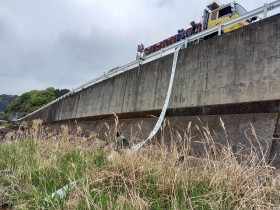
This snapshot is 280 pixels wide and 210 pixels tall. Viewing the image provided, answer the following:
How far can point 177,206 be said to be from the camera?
2.61m

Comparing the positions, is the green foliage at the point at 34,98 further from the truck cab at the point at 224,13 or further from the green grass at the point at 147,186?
the green grass at the point at 147,186

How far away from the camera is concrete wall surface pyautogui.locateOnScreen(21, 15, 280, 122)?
18.6 feet

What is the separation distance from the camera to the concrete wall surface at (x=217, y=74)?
5.68 metres

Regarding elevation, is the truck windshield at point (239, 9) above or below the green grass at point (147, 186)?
above

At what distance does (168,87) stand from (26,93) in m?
83.2

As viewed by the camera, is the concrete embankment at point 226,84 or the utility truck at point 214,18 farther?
the utility truck at point 214,18

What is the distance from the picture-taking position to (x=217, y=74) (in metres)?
6.86

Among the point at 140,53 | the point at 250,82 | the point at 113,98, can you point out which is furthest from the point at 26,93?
the point at 250,82

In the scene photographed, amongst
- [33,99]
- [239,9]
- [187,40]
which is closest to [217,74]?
[187,40]

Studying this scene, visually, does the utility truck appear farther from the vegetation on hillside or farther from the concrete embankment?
the vegetation on hillside

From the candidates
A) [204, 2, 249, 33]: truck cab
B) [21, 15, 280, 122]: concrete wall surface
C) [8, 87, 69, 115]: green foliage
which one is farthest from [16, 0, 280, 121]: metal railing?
[8, 87, 69, 115]: green foliage

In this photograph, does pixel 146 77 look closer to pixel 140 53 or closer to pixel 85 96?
pixel 85 96

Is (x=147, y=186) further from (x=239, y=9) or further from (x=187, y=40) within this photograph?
(x=239, y=9)

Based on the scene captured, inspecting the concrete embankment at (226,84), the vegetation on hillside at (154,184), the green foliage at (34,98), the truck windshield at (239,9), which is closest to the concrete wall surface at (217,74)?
the concrete embankment at (226,84)
